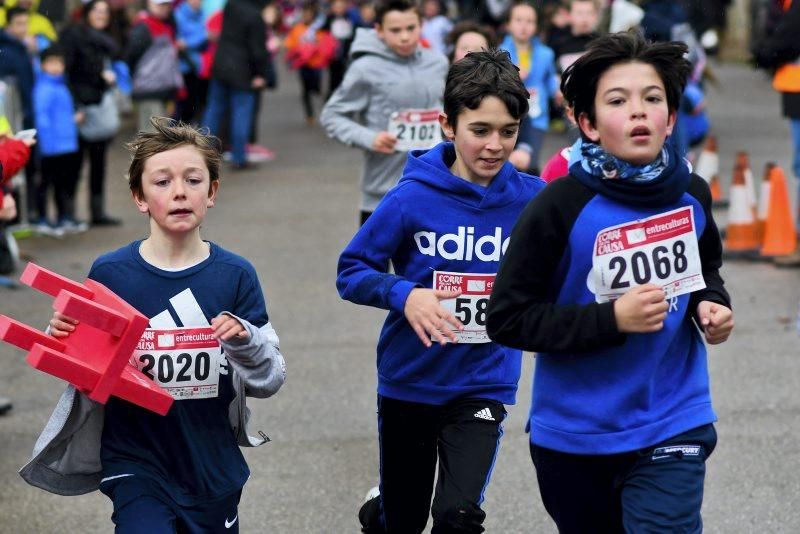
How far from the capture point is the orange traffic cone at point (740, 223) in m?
11.0

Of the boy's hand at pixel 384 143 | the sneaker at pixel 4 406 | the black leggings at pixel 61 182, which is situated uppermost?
the boy's hand at pixel 384 143

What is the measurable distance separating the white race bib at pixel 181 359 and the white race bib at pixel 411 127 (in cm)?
361

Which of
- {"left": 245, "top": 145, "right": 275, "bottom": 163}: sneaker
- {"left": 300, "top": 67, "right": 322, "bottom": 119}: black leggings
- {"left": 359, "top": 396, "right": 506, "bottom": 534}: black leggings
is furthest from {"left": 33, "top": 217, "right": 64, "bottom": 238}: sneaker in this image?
{"left": 300, "top": 67, "right": 322, "bottom": 119}: black leggings

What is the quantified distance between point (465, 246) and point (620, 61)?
1030mm

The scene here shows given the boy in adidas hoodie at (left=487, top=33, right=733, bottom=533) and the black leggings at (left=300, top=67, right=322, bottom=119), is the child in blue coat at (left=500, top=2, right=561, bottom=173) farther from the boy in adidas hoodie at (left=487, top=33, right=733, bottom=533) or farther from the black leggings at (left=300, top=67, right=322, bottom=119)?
the black leggings at (left=300, top=67, right=322, bottom=119)

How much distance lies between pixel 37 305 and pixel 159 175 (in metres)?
6.07

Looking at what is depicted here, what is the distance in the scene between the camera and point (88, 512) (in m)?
6.07

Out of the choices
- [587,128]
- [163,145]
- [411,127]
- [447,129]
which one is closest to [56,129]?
[411,127]

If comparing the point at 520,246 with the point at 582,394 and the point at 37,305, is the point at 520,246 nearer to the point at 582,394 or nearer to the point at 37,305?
the point at 582,394

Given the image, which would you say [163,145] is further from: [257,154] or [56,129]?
[257,154]

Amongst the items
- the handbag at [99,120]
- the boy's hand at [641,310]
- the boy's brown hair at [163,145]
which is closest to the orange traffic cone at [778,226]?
the handbag at [99,120]

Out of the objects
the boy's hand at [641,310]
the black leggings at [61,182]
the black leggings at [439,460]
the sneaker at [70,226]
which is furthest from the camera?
the sneaker at [70,226]

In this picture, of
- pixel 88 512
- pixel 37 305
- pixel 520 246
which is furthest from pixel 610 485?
pixel 37 305

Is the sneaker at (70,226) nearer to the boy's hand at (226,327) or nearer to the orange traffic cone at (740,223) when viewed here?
the orange traffic cone at (740,223)
